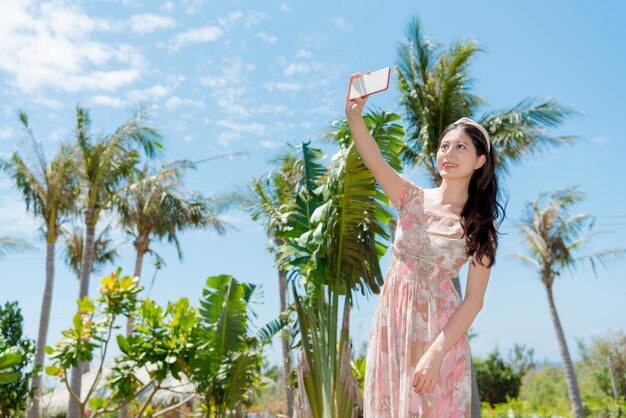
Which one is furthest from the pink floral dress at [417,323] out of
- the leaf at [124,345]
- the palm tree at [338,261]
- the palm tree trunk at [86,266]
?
the palm tree trunk at [86,266]

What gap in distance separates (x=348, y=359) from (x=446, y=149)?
14.5 ft

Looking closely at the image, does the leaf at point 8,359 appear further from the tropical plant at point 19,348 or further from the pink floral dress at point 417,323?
the pink floral dress at point 417,323

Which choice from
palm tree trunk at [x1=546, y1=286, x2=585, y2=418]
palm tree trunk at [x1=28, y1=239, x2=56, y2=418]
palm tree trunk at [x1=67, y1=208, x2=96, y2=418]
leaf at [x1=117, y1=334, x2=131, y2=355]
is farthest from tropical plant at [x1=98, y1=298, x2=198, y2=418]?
palm tree trunk at [x1=546, y1=286, x2=585, y2=418]

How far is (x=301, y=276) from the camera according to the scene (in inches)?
258

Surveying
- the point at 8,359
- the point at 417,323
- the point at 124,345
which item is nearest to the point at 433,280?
the point at 417,323

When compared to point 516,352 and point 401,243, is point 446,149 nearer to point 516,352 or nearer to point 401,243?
point 401,243

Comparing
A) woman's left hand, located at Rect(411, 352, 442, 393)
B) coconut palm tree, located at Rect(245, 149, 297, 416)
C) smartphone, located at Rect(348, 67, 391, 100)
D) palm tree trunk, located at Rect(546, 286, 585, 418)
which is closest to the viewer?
woman's left hand, located at Rect(411, 352, 442, 393)

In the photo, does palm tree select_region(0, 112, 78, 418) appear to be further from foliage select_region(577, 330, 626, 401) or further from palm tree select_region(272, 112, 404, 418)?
foliage select_region(577, 330, 626, 401)

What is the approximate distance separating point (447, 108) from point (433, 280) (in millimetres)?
10767

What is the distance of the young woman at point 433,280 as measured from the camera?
1776mm

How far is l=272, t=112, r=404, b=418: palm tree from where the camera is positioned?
19.9 feet

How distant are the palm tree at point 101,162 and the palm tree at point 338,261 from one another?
22.4 feet

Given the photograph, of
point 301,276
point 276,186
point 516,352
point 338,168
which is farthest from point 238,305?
point 516,352

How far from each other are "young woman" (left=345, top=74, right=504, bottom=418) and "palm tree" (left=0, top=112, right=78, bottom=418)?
11.4 m
